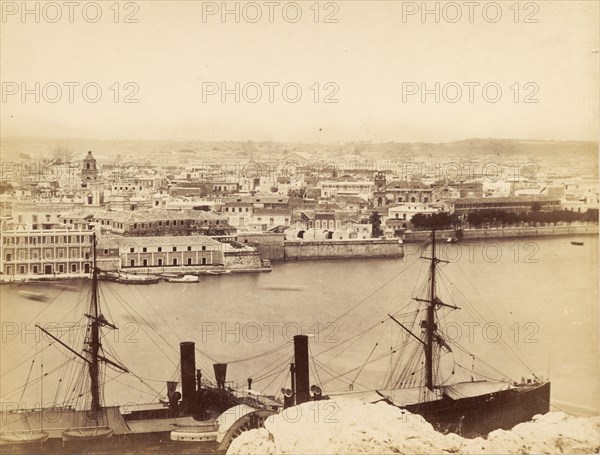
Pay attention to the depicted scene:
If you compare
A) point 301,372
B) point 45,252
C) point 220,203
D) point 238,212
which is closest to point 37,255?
point 45,252

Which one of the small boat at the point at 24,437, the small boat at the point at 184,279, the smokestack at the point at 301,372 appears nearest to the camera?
the small boat at the point at 24,437

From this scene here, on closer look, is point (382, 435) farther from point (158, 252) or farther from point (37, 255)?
point (37, 255)

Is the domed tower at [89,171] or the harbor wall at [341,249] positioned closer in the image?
the domed tower at [89,171]

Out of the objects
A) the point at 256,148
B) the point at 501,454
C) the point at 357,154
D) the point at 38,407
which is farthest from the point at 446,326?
the point at 38,407

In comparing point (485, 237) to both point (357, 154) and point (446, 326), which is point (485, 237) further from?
point (357, 154)

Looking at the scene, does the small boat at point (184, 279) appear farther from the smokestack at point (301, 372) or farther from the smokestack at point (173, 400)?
the smokestack at point (301, 372)

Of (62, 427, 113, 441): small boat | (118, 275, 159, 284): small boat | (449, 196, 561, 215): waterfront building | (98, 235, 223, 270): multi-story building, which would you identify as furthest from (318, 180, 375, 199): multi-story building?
(62, 427, 113, 441): small boat

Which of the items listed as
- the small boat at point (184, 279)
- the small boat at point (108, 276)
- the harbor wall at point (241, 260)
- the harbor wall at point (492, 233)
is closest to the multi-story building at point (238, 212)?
the harbor wall at point (241, 260)
